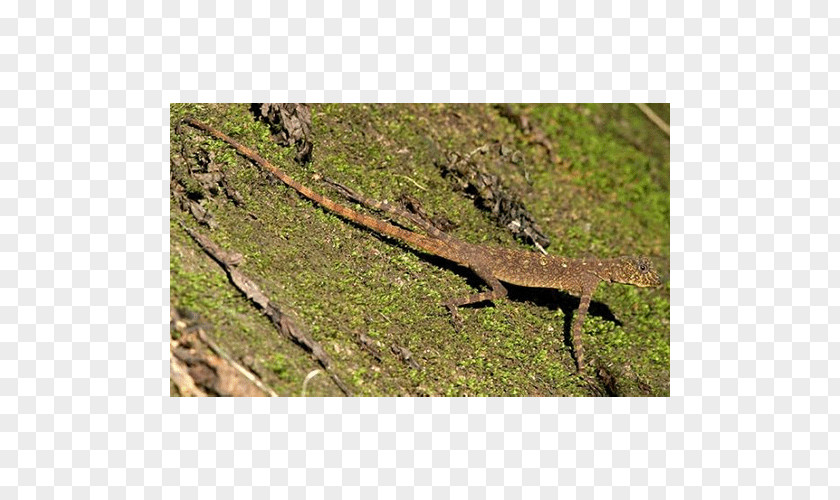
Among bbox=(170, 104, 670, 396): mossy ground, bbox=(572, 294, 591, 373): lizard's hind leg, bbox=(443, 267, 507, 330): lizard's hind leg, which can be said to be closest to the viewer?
bbox=(170, 104, 670, 396): mossy ground

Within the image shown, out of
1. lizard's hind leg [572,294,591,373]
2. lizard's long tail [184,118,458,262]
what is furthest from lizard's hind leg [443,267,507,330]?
lizard's hind leg [572,294,591,373]

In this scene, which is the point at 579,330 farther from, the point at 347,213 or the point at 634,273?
the point at 347,213

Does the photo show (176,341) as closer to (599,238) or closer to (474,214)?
(474,214)

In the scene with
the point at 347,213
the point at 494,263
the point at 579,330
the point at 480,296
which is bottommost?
the point at 579,330

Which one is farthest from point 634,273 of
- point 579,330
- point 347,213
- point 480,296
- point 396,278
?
point 347,213

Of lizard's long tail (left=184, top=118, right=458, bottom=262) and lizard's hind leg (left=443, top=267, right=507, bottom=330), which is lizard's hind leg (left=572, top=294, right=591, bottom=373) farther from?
lizard's long tail (left=184, top=118, right=458, bottom=262)

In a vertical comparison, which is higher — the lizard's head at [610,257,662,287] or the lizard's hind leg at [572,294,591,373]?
the lizard's head at [610,257,662,287]

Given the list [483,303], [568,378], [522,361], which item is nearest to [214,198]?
[483,303]

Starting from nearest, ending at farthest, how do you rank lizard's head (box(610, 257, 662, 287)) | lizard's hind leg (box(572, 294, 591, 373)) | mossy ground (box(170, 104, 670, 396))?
mossy ground (box(170, 104, 670, 396)), lizard's hind leg (box(572, 294, 591, 373)), lizard's head (box(610, 257, 662, 287))

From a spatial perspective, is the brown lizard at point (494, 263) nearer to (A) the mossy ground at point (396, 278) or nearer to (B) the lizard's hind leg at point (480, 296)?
(B) the lizard's hind leg at point (480, 296)
